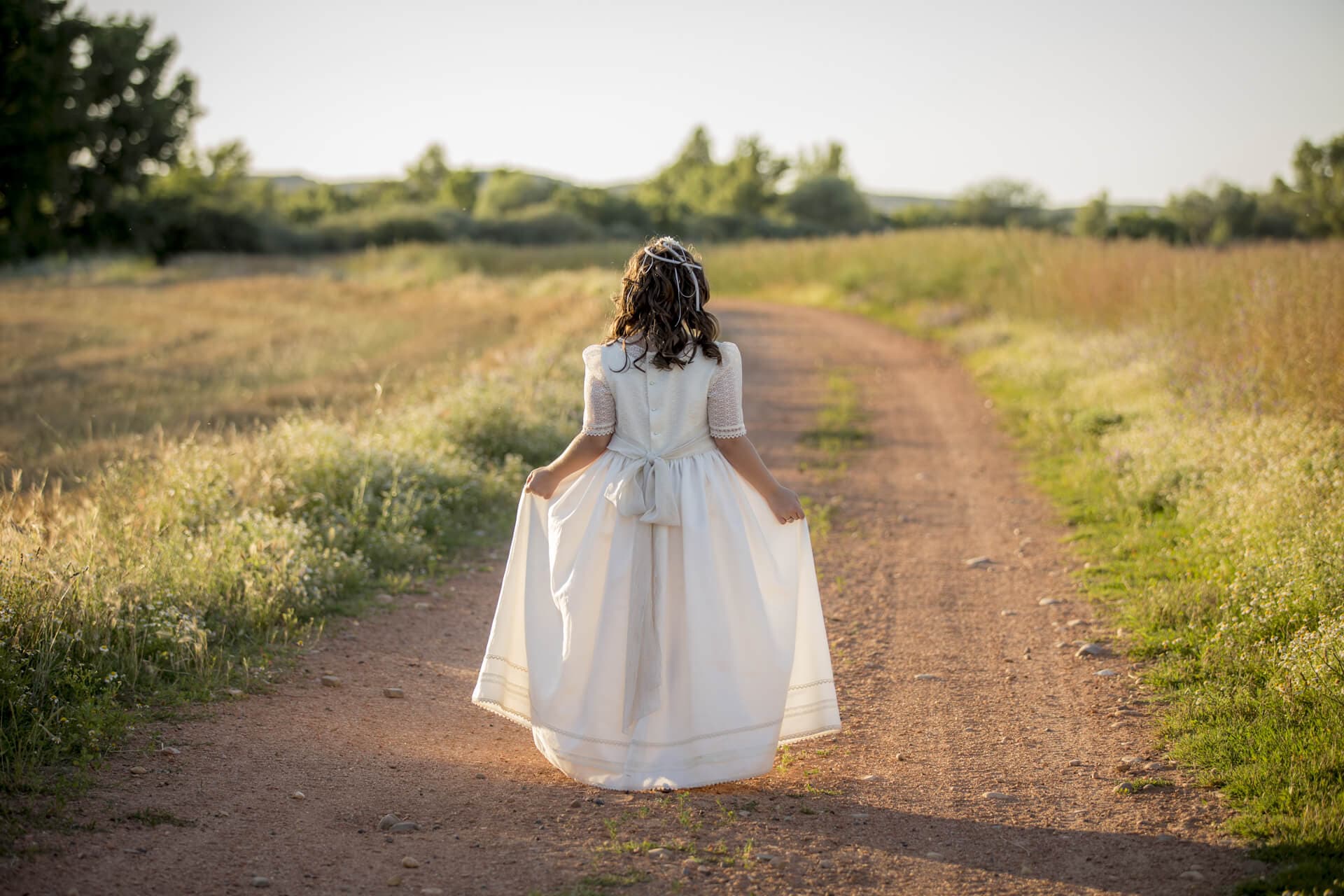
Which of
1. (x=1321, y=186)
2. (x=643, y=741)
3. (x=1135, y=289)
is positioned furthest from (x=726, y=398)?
(x=1321, y=186)

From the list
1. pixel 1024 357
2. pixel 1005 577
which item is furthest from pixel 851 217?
pixel 1005 577

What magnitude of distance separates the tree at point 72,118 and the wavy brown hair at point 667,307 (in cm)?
2059

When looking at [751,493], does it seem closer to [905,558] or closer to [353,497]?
[905,558]

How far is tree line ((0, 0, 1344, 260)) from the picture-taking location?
21094 millimetres

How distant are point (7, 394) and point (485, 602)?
10736 millimetres

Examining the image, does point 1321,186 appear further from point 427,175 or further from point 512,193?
point 427,175

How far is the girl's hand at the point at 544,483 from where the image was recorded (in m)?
4.10

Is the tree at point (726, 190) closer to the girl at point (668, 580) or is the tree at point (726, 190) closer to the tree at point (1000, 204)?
the tree at point (1000, 204)

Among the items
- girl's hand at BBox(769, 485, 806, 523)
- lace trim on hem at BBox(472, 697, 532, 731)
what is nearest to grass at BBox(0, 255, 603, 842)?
lace trim on hem at BBox(472, 697, 532, 731)

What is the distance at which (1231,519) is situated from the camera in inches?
266

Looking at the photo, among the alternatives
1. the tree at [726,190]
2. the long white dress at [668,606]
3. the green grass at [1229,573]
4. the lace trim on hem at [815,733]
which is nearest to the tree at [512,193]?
the tree at [726,190]

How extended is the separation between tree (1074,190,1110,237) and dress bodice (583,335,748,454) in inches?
846

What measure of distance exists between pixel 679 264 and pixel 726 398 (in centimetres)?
56

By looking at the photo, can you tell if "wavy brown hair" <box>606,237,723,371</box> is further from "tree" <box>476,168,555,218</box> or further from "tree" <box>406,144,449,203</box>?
"tree" <box>406,144,449,203</box>
